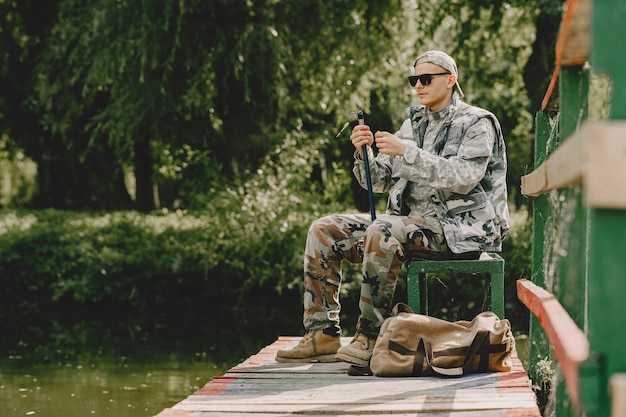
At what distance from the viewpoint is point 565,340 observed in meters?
2.16

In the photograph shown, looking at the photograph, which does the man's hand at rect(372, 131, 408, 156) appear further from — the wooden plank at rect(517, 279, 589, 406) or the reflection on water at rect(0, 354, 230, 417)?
the reflection on water at rect(0, 354, 230, 417)

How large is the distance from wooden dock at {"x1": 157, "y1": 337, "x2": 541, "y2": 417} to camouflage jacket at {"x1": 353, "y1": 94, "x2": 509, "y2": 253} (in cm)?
60

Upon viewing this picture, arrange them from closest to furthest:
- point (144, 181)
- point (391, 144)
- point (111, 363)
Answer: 1. point (391, 144)
2. point (111, 363)
3. point (144, 181)

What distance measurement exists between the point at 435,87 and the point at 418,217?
0.61m

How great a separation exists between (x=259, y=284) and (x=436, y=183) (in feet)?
24.2

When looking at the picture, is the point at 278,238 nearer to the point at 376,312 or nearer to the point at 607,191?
the point at 376,312

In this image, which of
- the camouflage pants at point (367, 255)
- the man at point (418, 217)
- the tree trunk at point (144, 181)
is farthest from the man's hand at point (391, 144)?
the tree trunk at point (144, 181)

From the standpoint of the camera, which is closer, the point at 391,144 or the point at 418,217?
the point at 391,144

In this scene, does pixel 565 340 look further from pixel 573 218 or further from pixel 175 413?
pixel 175 413

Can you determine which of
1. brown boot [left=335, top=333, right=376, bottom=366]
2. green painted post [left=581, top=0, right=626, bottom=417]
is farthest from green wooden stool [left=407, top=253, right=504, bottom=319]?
green painted post [left=581, top=0, right=626, bottom=417]

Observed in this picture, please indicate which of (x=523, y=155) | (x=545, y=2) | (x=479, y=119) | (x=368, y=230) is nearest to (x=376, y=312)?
(x=368, y=230)

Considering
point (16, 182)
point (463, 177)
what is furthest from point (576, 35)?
point (16, 182)

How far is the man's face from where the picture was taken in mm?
4680

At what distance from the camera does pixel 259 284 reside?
37.8 feet
